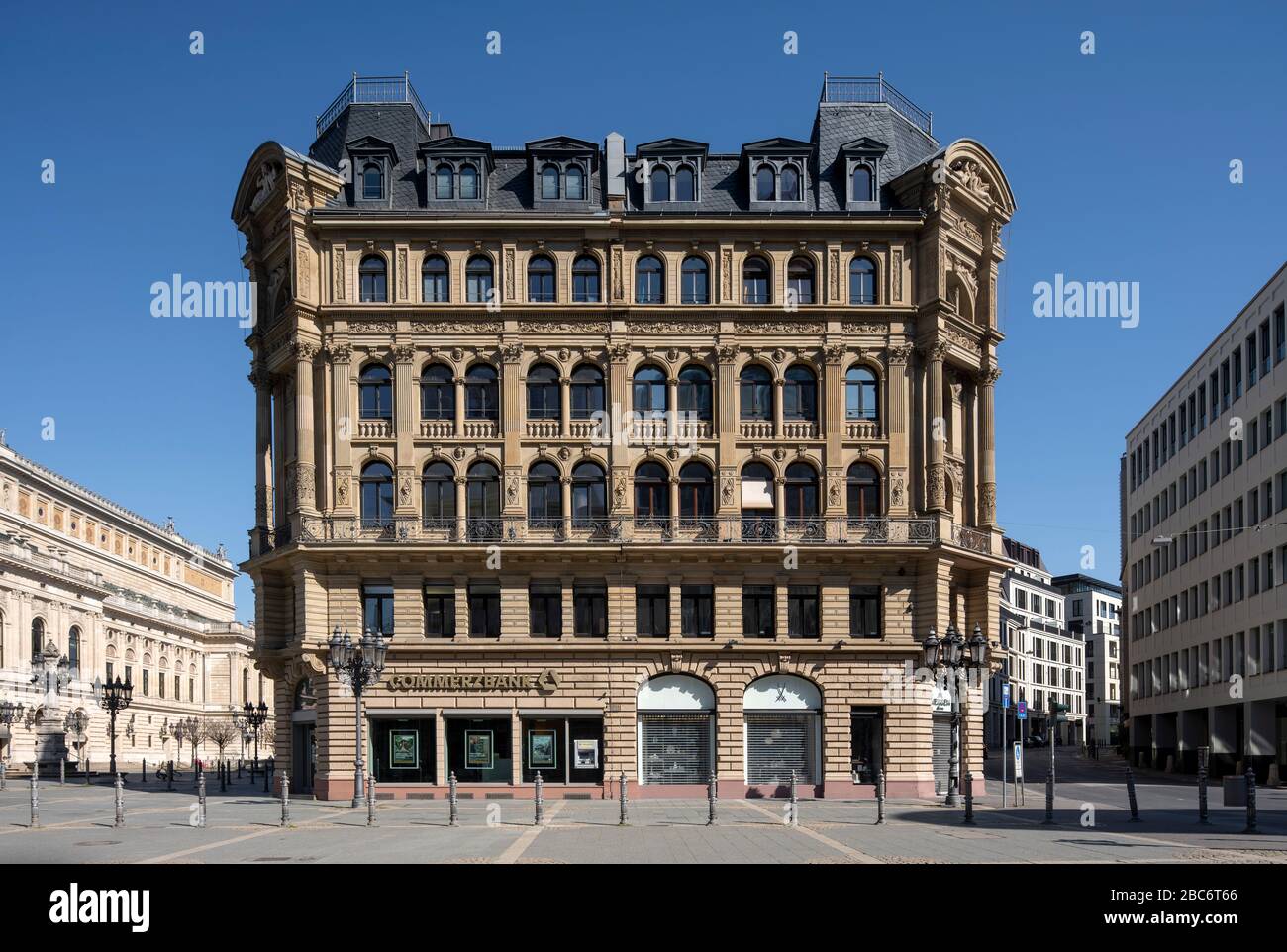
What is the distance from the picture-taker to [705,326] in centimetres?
4494

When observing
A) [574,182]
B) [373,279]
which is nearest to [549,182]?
[574,182]

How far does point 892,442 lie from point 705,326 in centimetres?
772

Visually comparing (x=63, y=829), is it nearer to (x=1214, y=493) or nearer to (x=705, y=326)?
(x=705, y=326)

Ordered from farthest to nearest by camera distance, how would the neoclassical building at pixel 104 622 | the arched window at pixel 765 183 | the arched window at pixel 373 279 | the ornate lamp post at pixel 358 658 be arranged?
the neoclassical building at pixel 104 622 → the arched window at pixel 765 183 → the arched window at pixel 373 279 → the ornate lamp post at pixel 358 658

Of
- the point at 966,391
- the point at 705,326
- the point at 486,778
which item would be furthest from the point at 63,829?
the point at 966,391

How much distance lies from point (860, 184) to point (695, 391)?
9.83 metres

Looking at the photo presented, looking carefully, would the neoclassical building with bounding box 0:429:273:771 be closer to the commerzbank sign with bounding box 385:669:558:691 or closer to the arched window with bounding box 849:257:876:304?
the commerzbank sign with bounding box 385:669:558:691

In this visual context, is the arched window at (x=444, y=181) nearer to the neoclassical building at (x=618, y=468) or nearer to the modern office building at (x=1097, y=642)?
the neoclassical building at (x=618, y=468)

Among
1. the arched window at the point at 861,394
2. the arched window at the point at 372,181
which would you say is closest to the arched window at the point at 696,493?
the arched window at the point at 861,394

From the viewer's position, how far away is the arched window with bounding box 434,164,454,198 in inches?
1813

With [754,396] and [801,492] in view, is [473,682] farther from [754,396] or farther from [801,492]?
[754,396]

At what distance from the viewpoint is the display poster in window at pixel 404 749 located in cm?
4316

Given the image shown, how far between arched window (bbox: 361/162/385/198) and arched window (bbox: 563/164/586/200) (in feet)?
21.9

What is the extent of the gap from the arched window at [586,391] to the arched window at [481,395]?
279 cm
